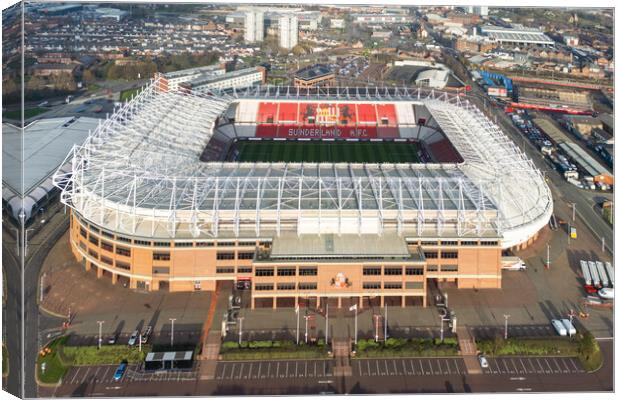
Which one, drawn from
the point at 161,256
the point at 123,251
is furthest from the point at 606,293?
the point at 123,251

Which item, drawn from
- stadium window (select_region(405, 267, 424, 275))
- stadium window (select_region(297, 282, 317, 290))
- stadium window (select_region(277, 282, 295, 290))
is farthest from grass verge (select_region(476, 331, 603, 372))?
stadium window (select_region(277, 282, 295, 290))

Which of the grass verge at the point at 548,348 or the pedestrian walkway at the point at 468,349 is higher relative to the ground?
the grass verge at the point at 548,348

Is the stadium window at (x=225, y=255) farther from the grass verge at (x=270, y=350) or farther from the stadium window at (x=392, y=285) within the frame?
the stadium window at (x=392, y=285)

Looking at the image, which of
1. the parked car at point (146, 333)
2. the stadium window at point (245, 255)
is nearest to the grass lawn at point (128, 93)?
the stadium window at point (245, 255)

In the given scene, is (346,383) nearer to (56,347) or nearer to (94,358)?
(94,358)

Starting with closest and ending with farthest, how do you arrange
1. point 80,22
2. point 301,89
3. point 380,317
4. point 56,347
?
point 56,347 < point 380,317 < point 301,89 < point 80,22

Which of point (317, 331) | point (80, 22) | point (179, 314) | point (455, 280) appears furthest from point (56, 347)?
point (80, 22)
